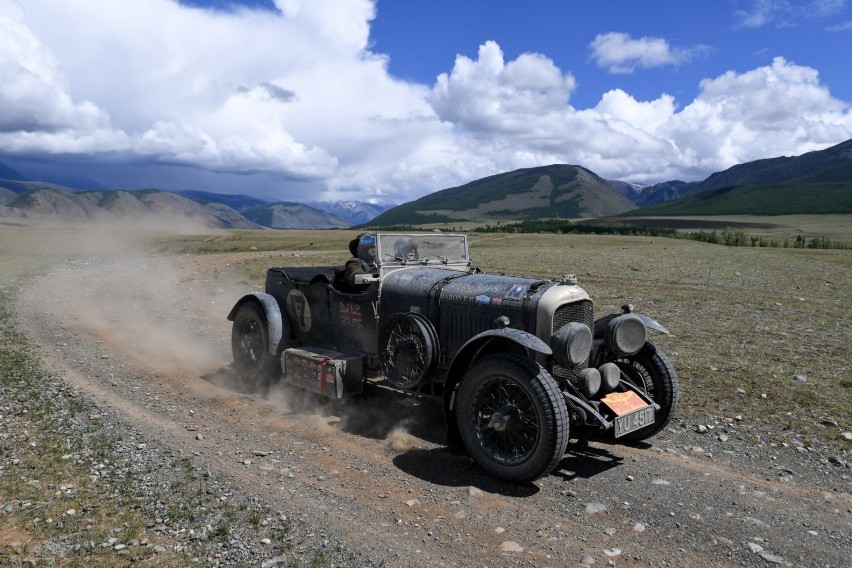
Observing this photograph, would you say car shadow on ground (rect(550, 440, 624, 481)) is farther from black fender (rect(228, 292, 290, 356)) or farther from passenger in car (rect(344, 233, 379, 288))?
black fender (rect(228, 292, 290, 356))

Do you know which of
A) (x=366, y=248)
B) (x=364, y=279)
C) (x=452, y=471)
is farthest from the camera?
(x=366, y=248)

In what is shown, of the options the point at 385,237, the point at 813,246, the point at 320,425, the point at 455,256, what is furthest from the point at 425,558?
the point at 813,246

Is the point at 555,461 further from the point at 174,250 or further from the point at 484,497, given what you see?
the point at 174,250

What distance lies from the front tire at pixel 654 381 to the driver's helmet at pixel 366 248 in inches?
139

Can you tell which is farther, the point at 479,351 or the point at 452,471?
the point at 479,351

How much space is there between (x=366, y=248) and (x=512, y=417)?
3435mm

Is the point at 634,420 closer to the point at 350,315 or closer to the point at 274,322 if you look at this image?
the point at 350,315

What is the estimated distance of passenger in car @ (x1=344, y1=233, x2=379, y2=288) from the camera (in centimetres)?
804

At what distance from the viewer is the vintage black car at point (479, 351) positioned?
231 inches

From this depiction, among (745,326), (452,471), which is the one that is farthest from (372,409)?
(745,326)

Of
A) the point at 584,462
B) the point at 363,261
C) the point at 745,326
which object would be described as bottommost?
the point at 584,462

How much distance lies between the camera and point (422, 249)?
859 centimetres

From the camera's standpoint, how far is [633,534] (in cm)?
487

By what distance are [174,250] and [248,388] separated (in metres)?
40.0
